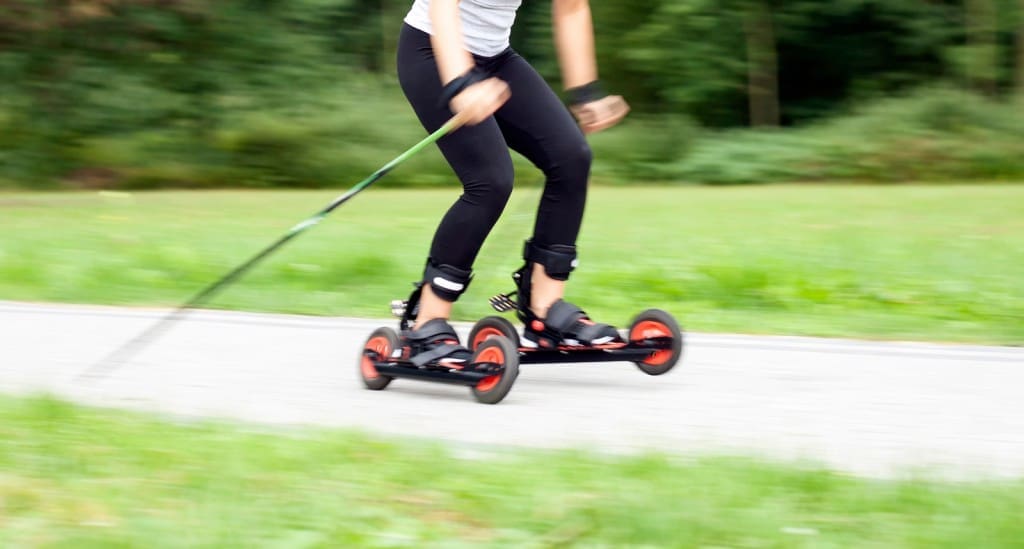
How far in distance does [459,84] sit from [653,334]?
107 centimetres

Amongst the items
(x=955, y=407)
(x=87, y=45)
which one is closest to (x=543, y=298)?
(x=955, y=407)

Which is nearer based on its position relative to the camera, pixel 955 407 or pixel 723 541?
pixel 723 541

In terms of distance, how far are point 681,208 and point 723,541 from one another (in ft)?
34.2

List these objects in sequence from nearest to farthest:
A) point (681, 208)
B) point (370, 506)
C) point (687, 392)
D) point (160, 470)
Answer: point (370, 506), point (160, 470), point (687, 392), point (681, 208)

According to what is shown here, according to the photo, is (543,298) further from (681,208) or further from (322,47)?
(322,47)

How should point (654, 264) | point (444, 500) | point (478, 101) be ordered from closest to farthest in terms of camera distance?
1. point (444, 500)
2. point (478, 101)
3. point (654, 264)

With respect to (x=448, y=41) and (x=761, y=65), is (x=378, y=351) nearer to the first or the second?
(x=448, y=41)

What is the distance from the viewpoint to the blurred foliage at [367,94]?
1781 cm

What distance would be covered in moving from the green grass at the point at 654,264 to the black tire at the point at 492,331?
654 mm

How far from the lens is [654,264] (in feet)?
25.2

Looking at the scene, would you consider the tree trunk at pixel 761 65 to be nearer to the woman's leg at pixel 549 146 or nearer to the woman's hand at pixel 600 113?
the woman's hand at pixel 600 113

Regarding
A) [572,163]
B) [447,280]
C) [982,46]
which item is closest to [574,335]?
[447,280]

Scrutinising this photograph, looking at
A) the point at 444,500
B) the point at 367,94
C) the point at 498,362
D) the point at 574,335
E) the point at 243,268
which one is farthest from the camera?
the point at 367,94

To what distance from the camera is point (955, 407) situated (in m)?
4.19
